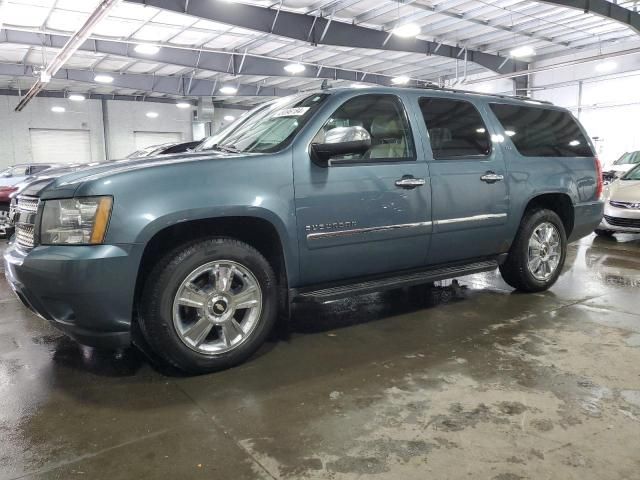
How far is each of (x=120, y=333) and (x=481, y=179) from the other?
9.22 feet

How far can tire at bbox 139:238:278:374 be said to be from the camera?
273 cm

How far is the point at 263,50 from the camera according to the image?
1512cm

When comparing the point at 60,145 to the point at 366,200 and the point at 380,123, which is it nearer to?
the point at 380,123

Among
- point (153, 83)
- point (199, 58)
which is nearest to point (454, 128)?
point (199, 58)

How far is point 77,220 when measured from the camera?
2574mm

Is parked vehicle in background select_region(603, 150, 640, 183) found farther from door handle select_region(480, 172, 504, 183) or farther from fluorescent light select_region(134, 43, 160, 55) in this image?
fluorescent light select_region(134, 43, 160, 55)

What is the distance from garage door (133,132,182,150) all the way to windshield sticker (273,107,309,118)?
902 inches

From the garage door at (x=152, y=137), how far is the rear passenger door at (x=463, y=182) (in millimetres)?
23032

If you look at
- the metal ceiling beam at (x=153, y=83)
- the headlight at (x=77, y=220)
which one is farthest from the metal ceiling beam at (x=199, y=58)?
the headlight at (x=77, y=220)

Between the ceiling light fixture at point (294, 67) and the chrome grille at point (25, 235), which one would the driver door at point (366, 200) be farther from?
the ceiling light fixture at point (294, 67)

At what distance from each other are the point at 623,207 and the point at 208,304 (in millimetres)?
7395

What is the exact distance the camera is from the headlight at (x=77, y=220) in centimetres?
255

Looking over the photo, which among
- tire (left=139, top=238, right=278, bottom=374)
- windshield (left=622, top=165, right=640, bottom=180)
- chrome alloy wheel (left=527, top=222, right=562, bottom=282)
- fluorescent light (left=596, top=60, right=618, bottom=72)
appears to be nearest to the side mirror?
tire (left=139, top=238, right=278, bottom=374)

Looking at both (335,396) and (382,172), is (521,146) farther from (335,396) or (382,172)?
(335,396)
